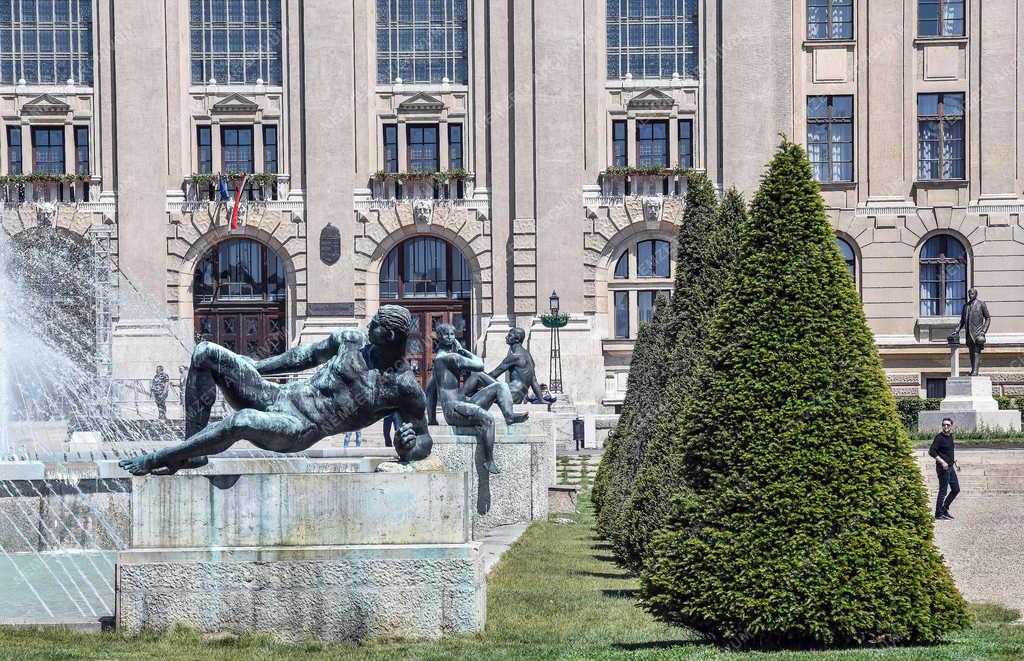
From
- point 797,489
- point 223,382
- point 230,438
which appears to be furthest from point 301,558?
point 797,489

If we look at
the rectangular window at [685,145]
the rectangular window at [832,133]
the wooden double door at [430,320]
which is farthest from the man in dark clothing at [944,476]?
the rectangular window at [832,133]

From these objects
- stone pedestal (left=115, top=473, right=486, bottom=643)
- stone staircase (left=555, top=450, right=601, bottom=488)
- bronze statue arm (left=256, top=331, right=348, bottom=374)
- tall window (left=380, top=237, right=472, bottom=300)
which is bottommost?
stone staircase (left=555, top=450, right=601, bottom=488)

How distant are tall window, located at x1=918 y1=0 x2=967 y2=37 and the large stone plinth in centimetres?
3340

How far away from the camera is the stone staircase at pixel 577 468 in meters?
29.4

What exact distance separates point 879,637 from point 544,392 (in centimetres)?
3539

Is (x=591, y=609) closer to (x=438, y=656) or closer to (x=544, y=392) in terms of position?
(x=438, y=656)

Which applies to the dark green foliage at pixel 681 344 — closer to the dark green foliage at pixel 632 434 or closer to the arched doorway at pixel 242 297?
the dark green foliage at pixel 632 434

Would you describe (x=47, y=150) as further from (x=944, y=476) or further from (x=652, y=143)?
(x=944, y=476)

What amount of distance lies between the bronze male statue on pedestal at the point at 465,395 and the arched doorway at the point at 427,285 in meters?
29.7

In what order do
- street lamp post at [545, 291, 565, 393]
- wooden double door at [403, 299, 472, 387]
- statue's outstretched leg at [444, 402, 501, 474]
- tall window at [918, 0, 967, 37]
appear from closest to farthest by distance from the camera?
statue's outstretched leg at [444, 402, 501, 474] → street lamp post at [545, 291, 565, 393] → wooden double door at [403, 299, 472, 387] → tall window at [918, 0, 967, 37]

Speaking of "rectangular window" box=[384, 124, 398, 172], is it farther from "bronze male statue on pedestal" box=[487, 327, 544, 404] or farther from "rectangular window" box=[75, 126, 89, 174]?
"bronze male statue on pedestal" box=[487, 327, 544, 404]

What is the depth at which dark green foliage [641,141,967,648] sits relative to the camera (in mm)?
8664

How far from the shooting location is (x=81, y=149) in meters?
48.3

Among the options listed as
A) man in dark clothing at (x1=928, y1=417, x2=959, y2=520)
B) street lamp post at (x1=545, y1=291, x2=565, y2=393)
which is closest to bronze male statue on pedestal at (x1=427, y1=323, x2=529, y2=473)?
man in dark clothing at (x1=928, y1=417, x2=959, y2=520)
